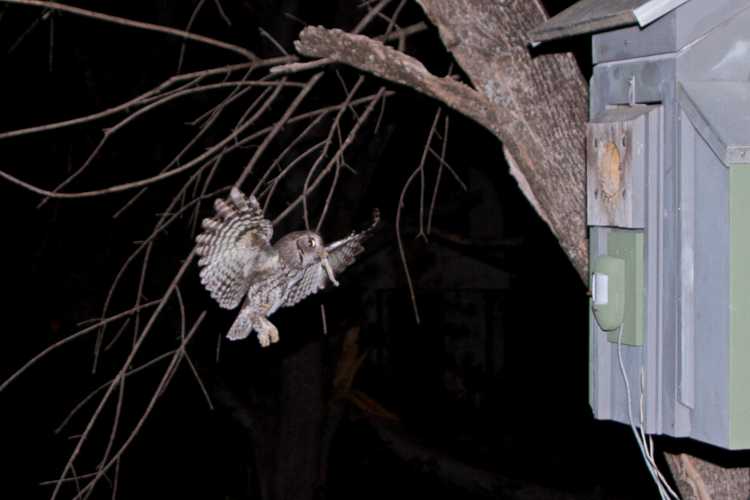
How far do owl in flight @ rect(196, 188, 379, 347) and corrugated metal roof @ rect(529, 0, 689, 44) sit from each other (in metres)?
0.75

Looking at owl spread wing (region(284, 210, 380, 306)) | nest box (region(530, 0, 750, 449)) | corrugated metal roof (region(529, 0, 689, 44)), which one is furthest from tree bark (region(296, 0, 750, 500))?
owl spread wing (region(284, 210, 380, 306))

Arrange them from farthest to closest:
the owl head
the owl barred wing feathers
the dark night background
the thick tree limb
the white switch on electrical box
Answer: the dark night background < the owl barred wing feathers < the owl head < the thick tree limb < the white switch on electrical box

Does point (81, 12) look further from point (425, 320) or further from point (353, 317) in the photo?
point (425, 320)

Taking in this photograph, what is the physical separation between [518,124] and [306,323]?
13.5 ft

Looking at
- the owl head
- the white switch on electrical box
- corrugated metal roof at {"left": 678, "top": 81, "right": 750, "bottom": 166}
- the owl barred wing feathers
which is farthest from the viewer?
the owl barred wing feathers

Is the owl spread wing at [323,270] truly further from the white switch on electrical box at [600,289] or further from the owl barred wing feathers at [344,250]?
the white switch on electrical box at [600,289]

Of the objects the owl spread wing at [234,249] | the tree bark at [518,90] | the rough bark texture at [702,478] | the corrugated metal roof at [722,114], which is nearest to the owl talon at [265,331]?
the owl spread wing at [234,249]

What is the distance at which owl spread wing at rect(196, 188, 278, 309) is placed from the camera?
304cm

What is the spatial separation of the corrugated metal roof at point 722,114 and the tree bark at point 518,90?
612mm

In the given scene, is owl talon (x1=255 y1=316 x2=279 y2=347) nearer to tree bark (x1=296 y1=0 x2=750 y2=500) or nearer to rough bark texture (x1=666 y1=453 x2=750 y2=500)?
tree bark (x1=296 y1=0 x2=750 y2=500)

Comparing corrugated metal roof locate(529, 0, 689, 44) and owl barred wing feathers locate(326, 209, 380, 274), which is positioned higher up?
corrugated metal roof locate(529, 0, 689, 44)

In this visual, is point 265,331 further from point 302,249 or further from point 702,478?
point 702,478

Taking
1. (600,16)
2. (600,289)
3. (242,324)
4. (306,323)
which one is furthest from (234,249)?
(306,323)

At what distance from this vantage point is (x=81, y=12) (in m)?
3.12
